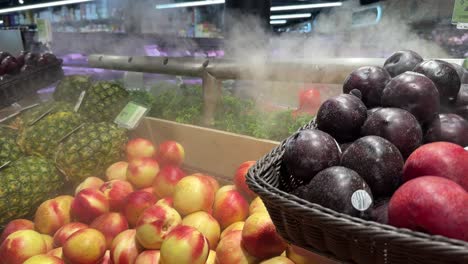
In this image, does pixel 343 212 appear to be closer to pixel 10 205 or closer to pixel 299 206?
pixel 299 206

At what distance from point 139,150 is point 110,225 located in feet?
1.86

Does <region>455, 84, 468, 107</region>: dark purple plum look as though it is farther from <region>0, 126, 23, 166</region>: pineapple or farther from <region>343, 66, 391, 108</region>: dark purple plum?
<region>0, 126, 23, 166</region>: pineapple

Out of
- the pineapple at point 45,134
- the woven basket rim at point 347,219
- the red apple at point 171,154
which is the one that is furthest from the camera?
the pineapple at point 45,134

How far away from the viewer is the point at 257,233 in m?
1.13

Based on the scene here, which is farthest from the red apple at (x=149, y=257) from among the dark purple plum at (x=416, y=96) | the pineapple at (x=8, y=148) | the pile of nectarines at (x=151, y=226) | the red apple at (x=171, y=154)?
the pineapple at (x=8, y=148)

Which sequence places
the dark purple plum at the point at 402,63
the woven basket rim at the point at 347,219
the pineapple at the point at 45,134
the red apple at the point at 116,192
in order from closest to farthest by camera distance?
the woven basket rim at the point at 347,219
the dark purple plum at the point at 402,63
the red apple at the point at 116,192
the pineapple at the point at 45,134

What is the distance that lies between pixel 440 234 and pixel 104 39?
4071 millimetres

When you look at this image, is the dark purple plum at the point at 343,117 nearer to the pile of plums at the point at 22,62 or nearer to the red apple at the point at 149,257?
the red apple at the point at 149,257

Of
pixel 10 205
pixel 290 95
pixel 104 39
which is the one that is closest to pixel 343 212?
pixel 10 205

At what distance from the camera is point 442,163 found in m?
0.68

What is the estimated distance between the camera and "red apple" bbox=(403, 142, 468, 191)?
0.68m

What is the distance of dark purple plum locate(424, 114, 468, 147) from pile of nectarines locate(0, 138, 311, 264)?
50cm

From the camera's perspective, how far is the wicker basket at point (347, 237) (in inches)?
22.0

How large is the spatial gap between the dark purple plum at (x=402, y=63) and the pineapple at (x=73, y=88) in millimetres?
2038
